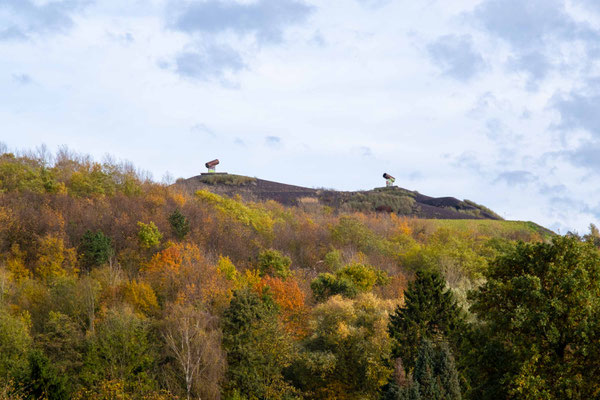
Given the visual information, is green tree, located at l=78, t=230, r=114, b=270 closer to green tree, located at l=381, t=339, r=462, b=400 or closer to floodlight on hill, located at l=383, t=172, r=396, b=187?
green tree, located at l=381, t=339, r=462, b=400

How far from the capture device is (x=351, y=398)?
1644 inches

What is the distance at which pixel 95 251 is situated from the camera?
65.9 metres

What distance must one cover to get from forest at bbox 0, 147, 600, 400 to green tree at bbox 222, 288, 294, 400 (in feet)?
0.36

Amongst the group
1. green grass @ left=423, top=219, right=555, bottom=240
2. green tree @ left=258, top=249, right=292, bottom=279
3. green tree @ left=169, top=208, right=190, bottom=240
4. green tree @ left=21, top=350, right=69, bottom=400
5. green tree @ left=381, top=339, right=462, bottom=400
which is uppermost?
green grass @ left=423, top=219, right=555, bottom=240

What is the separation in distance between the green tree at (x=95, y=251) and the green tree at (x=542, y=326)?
4441 cm

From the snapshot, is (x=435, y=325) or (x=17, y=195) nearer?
(x=435, y=325)

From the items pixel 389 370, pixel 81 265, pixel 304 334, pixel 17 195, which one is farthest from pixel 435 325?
pixel 17 195

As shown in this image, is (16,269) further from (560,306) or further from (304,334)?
(560,306)

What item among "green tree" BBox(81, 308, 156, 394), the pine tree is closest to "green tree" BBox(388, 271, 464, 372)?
the pine tree

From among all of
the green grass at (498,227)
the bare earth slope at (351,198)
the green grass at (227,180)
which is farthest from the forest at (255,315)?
the green grass at (227,180)

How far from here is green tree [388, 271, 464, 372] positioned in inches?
1597

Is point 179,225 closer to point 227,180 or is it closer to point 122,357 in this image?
point 122,357

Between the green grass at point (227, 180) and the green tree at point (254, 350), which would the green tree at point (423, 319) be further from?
the green grass at point (227, 180)

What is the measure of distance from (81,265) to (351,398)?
38.6 meters
